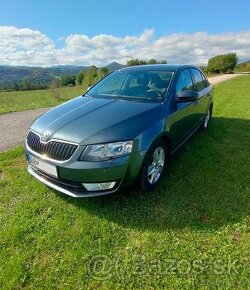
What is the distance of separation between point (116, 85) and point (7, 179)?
2.37 meters

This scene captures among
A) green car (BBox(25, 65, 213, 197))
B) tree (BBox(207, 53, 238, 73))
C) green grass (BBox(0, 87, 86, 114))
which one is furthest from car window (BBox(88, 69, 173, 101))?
tree (BBox(207, 53, 238, 73))

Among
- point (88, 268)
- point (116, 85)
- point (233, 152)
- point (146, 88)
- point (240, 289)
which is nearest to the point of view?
point (240, 289)

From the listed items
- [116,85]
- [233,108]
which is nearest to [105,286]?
[116,85]

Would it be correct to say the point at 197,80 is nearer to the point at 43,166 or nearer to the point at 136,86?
the point at 136,86

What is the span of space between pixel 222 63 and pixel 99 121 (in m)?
56.1

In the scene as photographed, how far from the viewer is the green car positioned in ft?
9.61

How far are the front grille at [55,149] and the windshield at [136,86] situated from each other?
150 centimetres

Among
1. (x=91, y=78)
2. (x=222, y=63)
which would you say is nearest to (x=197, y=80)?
(x=91, y=78)

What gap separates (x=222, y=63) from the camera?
2088 inches

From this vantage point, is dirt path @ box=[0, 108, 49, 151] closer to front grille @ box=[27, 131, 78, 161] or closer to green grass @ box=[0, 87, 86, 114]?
front grille @ box=[27, 131, 78, 161]

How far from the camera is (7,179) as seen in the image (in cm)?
412

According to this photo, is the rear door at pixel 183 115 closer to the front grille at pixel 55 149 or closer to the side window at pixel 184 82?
the side window at pixel 184 82

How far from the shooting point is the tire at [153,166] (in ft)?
10.8

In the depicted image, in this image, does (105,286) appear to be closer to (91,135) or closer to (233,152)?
(91,135)
